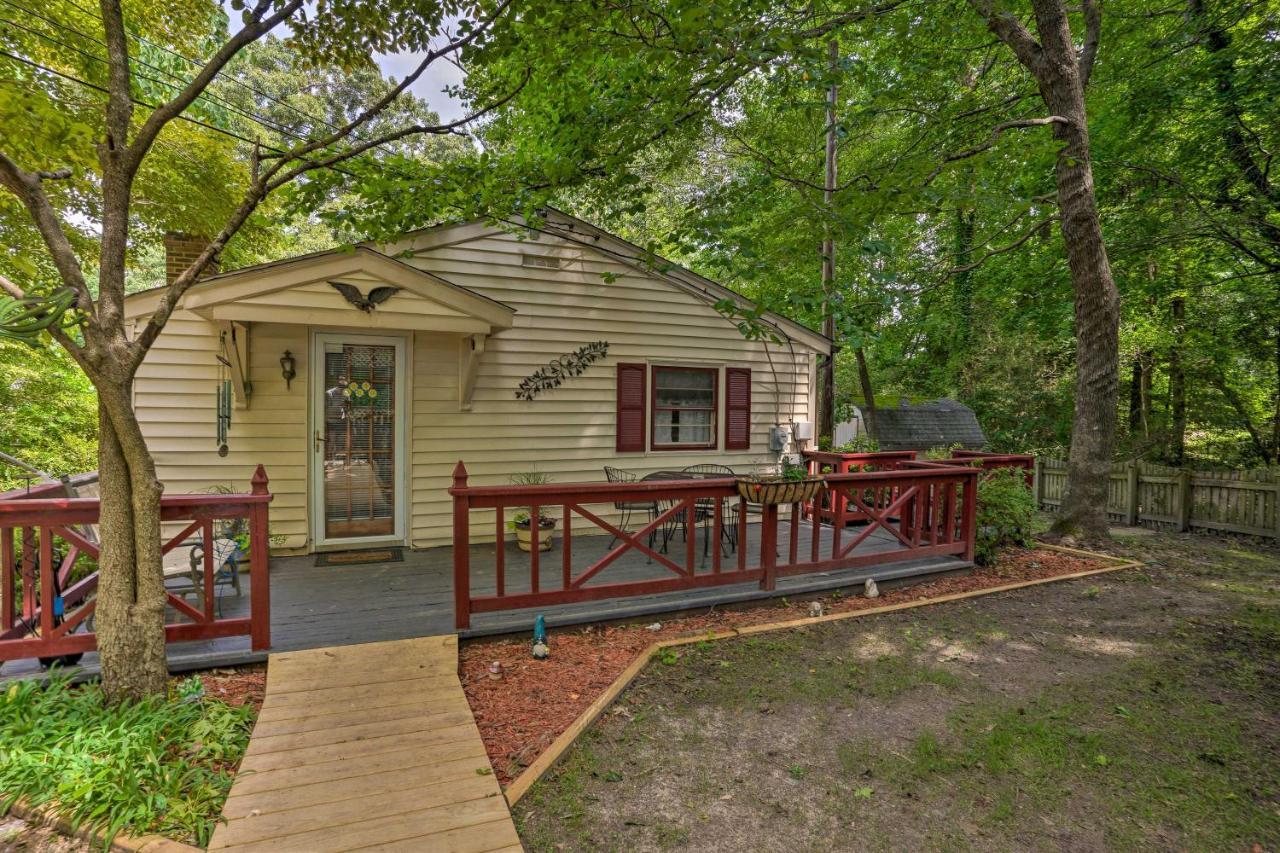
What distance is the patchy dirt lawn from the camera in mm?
2172

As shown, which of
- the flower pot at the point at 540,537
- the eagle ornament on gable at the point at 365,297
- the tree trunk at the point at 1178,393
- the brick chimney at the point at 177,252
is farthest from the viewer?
the tree trunk at the point at 1178,393

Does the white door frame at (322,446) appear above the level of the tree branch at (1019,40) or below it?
below

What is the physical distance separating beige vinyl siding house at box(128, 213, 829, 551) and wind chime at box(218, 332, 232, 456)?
0.03m

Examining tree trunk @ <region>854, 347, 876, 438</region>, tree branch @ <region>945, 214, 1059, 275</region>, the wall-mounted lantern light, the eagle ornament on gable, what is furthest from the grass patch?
tree trunk @ <region>854, 347, 876, 438</region>

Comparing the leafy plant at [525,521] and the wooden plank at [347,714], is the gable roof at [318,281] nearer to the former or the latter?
the leafy plant at [525,521]

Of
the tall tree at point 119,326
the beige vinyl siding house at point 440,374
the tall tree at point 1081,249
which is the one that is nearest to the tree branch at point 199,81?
the tall tree at point 119,326

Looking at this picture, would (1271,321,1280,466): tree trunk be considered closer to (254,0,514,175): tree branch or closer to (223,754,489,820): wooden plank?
(254,0,514,175): tree branch

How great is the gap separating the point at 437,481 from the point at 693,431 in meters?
3.26

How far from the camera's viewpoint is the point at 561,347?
657 centimetres

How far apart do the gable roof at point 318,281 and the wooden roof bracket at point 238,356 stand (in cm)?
38

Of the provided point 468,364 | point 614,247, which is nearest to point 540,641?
point 468,364

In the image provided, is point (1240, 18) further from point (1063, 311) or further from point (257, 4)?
point (257, 4)

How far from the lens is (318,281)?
4.67m

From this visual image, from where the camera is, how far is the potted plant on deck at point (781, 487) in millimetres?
4211
